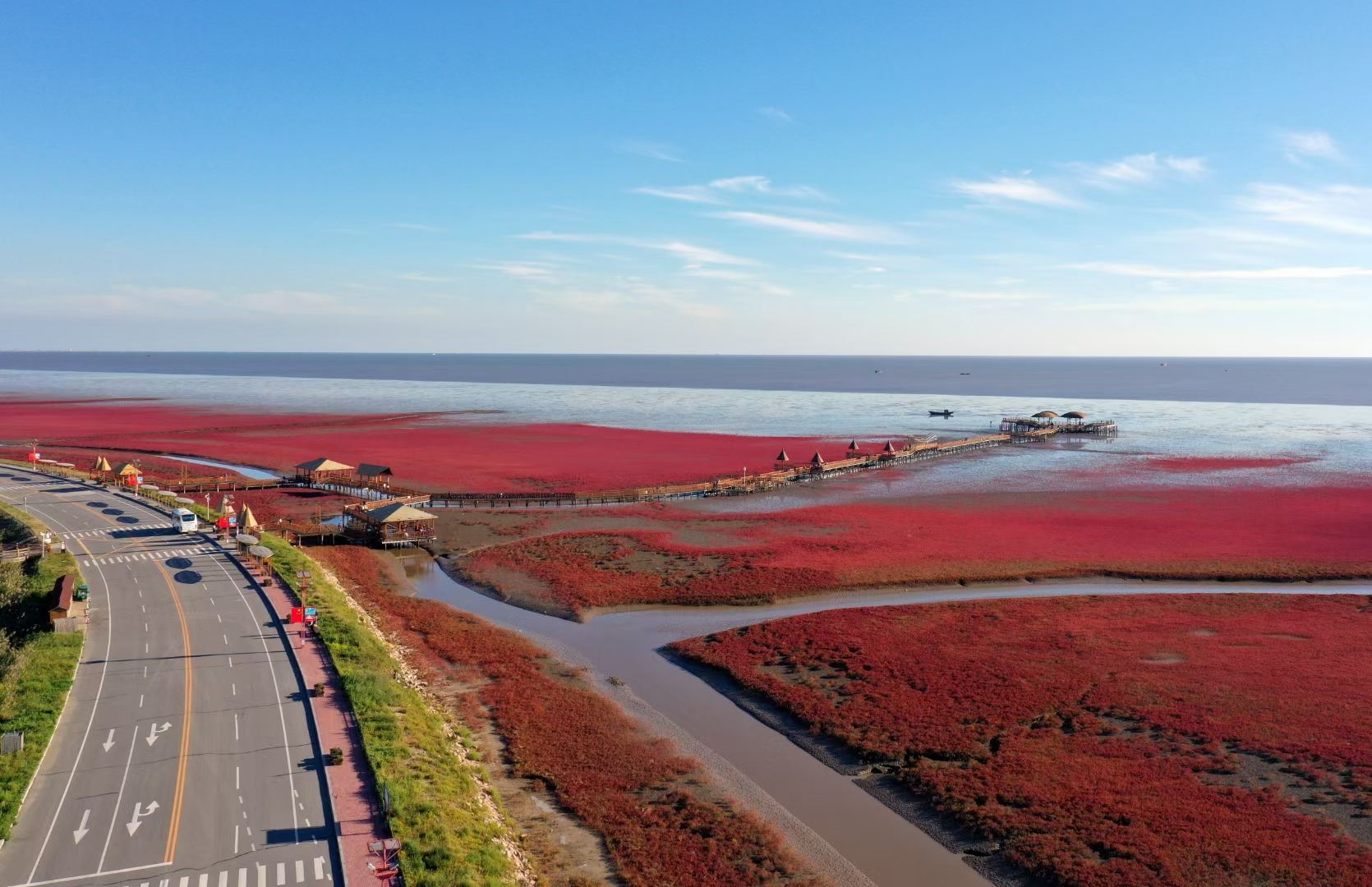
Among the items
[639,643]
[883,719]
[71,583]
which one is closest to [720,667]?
[639,643]

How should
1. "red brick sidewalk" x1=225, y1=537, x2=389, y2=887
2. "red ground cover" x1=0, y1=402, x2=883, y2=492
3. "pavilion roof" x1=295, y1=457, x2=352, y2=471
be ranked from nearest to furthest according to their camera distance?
"red brick sidewalk" x1=225, y1=537, x2=389, y2=887 < "pavilion roof" x1=295, y1=457, x2=352, y2=471 < "red ground cover" x1=0, y1=402, x2=883, y2=492

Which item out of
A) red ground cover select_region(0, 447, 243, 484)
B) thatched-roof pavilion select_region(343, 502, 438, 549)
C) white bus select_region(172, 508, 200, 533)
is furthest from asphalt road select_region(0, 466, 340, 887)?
red ground cover select_region(0, 447, 243, 484)

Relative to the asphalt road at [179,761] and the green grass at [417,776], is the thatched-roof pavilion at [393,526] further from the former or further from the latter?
the green grass at [417,776]

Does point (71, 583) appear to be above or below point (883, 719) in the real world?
above

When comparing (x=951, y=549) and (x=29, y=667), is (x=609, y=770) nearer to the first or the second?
(x=29, y=667)

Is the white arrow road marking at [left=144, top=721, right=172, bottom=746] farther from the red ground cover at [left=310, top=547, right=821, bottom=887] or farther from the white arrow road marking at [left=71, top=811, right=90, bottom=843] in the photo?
the red ground cover at [left=310, top=547, right=821, bottom=887]

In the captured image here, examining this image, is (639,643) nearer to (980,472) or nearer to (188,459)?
(980,472)
